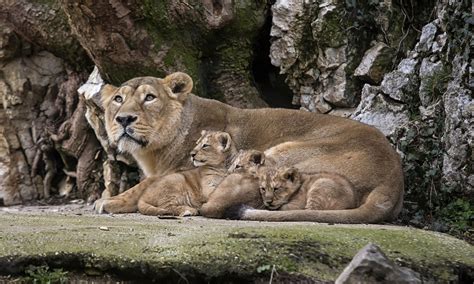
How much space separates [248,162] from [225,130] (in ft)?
3.51

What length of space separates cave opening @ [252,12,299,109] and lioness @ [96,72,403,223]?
3.10 m

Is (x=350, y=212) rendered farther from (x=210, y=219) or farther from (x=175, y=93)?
(x=175, y=93)

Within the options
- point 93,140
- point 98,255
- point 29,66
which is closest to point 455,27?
point 98,255

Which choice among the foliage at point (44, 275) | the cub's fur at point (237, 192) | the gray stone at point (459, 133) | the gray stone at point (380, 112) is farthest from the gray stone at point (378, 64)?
the foliage at point (44, 275)

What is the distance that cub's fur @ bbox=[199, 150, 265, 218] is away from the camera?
9203mm

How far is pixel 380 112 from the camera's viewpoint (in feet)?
38.8

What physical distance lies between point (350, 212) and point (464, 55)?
2.71 m

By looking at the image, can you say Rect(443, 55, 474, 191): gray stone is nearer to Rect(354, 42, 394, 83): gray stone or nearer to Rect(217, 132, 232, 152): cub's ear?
Rect(354, 42, 394, 83): gray stone

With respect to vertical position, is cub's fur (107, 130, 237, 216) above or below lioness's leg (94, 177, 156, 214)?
above

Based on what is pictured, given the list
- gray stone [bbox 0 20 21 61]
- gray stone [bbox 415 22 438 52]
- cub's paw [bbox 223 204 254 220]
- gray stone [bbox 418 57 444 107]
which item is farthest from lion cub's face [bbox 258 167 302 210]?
gray stone [bbox 0 20 21 61]

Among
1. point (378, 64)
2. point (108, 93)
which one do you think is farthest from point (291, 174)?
point (378, 64)

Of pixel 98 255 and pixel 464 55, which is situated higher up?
pixel 464 55

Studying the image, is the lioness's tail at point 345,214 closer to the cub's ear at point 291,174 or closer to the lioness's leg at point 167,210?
the cub's ear at point 291,174

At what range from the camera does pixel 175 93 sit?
35.6 feet
